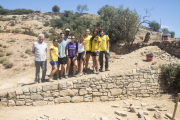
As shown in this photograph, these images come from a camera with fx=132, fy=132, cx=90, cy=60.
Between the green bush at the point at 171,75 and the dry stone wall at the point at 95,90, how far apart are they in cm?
24

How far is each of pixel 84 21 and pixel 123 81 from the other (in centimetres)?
1643

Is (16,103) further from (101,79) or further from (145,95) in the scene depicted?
(145,95)

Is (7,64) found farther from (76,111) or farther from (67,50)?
(76,111)

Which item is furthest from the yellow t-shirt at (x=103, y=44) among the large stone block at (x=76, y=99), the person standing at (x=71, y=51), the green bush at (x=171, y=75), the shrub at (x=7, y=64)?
the shrub at (x=7, y=64)

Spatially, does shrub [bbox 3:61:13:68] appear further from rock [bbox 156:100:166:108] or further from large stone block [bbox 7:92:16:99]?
rock [bbox 156:100:166:108]

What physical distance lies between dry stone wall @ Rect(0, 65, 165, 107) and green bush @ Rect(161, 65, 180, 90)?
0.24 meters

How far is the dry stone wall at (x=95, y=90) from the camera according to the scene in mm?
5043

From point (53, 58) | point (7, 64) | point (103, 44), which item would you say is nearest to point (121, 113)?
point (103, 44)

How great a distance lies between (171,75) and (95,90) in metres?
3.62

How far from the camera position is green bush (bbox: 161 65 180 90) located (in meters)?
6.07

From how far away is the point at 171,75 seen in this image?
6086mm

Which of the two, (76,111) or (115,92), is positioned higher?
(115,92)

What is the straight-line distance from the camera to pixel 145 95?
6.02 m

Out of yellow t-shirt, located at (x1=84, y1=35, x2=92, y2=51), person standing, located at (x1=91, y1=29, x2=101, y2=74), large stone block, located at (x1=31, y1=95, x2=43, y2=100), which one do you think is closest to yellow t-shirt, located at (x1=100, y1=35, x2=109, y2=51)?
person standing, located at (x1=91, y1=29, x2=101, y2=74)
